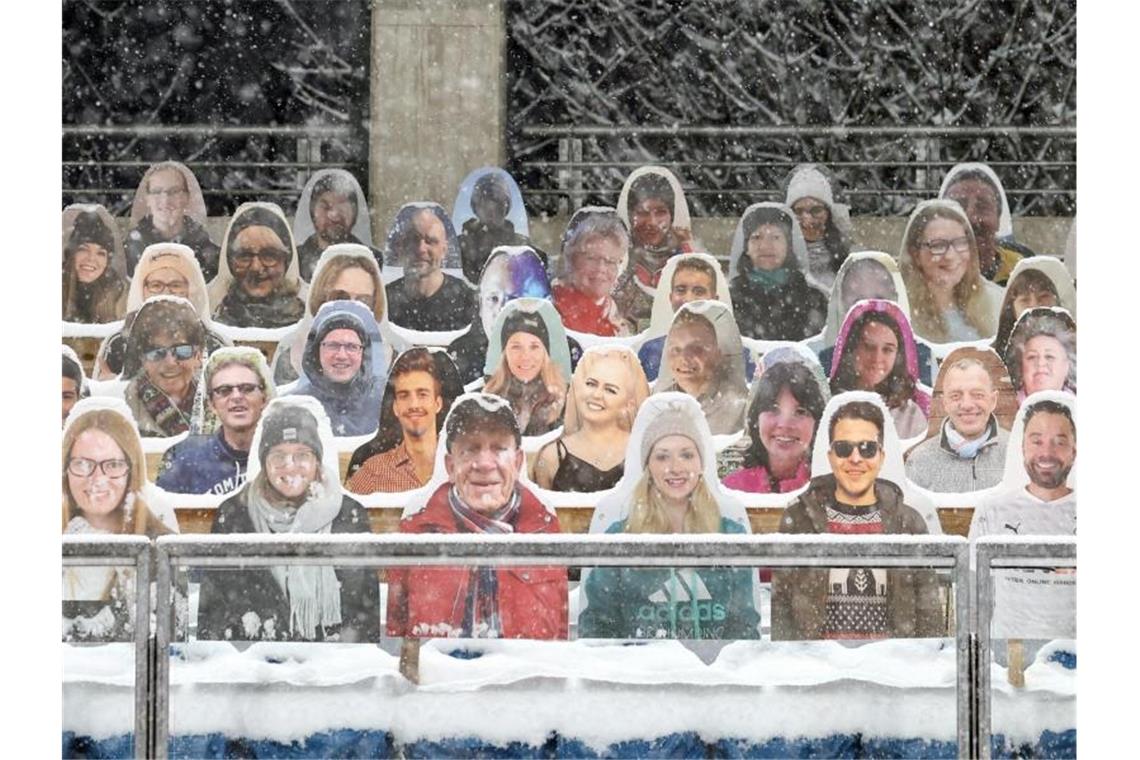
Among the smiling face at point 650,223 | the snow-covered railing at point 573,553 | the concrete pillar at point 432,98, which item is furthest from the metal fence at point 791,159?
the snow-covered railing at point 573,553

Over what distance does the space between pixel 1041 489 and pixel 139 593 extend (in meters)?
3.01

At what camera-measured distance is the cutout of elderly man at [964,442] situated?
5512 millimetres

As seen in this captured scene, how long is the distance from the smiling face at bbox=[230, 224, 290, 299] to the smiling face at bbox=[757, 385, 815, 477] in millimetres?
1749

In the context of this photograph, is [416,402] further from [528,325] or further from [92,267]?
[92,267]

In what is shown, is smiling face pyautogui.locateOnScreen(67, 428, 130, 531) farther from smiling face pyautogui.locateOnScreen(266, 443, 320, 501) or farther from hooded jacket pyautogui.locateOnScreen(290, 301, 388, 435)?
hooded jacket pyautogui.locateOnScreen(290, 301, 388, 435)

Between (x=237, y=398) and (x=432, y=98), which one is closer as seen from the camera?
(x=237, y=398)

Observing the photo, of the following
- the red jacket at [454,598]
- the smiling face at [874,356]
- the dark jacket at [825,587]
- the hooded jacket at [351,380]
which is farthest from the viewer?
the smiling face at [874,356]

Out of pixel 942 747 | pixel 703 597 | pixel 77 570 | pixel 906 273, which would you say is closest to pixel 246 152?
pixel 906 273

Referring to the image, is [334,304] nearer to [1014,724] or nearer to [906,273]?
[906,273]

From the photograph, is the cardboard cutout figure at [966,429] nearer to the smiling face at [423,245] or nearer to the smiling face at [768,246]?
the smiling face at [768,246]

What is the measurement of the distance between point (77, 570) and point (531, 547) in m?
0.98

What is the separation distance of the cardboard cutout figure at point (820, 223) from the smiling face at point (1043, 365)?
31.4 inches

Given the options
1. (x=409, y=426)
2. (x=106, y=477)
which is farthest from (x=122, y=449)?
(x=409, y=426)

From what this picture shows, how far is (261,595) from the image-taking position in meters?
4.08
